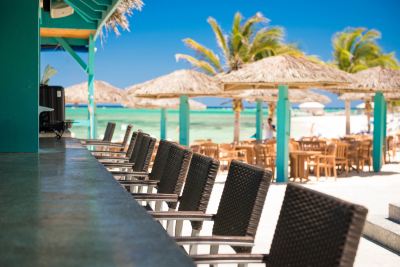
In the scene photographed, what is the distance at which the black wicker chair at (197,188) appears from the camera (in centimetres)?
289

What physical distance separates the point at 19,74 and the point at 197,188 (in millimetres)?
1926

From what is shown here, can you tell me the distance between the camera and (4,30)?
418 centimetres

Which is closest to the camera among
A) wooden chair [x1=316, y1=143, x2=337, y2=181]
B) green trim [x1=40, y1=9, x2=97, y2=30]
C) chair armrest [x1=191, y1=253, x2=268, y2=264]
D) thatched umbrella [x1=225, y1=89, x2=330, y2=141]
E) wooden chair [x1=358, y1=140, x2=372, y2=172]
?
chair armrest [x1=191, y1=253, x2=268, y2=264]

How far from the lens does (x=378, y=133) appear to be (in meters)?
14.0

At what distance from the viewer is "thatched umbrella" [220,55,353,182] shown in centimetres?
1098

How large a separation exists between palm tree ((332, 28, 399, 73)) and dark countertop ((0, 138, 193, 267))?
26.0 metres

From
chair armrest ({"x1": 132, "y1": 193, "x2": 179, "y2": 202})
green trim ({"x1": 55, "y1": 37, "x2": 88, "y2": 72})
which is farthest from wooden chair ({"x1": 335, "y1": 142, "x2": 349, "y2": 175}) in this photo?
chair armrest ({"x1": 132, "y1": 193, "x2": 179, "y2": 202})

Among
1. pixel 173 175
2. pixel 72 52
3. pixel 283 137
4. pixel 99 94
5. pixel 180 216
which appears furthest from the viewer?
pixel 99 94

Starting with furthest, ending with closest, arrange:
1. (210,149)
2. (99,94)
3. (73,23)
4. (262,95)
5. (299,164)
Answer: (262,95) → (99,94) → (210,149) → (299,164) → (73,23)

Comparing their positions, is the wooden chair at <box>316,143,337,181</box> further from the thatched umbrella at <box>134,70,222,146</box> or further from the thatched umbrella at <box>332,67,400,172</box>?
the thatched umbrella at <box>134,70,222,146</box>

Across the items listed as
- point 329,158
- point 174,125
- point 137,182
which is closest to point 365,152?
point 329,158

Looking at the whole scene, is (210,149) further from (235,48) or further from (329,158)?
(235,48)

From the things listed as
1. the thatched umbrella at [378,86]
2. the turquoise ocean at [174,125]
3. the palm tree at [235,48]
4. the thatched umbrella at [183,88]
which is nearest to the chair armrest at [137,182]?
the thatched umbrella at [378,86]

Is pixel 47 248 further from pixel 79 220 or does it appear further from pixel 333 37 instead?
pixel 333 37
